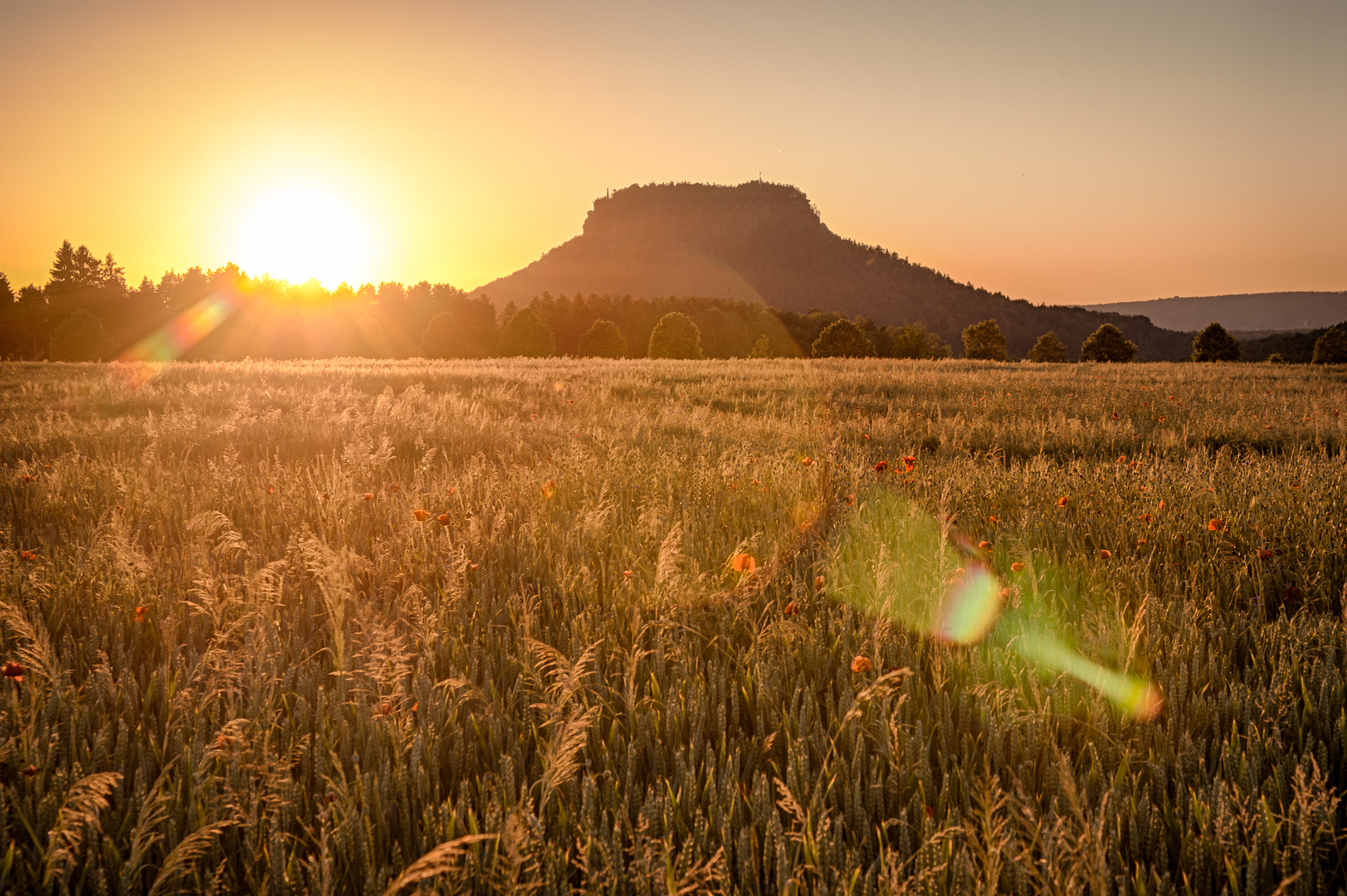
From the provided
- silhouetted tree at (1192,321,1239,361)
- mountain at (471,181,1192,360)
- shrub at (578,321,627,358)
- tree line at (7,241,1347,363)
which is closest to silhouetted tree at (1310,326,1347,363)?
tree line at (7,241,1347,363)

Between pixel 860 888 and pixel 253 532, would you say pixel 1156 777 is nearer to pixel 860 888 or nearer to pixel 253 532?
pixel 860 888

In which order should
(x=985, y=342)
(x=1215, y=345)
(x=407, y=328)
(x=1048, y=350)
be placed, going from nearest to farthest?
(x=1215, y=345), (x=1048, y=350), (x=985, y=342), (x=407, y=328)

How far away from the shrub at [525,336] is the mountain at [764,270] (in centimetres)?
6542

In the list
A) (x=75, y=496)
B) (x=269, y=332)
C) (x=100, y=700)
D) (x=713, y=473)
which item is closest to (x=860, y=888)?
(x=100, y=700)

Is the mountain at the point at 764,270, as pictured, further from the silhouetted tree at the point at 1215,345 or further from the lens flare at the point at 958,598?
the lens flare at the point at 958,598

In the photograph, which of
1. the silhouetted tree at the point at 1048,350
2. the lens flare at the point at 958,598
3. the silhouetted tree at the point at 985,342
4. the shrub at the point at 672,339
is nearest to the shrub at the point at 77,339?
the shrub at the point at 672,339

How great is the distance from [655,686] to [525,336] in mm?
62214

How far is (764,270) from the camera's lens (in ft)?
542

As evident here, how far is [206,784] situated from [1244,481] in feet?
19.1

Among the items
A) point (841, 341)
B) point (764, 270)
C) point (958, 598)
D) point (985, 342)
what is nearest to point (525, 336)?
point (841, 341)

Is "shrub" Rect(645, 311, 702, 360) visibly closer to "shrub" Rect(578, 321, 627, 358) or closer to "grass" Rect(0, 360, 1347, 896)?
"shrub" Rect(578, 321, 627, 358)

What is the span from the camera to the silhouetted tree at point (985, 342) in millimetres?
64250

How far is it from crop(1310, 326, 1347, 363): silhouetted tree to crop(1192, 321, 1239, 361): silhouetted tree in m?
5.76

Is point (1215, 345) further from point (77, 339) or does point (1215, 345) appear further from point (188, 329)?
point (77, 339)
